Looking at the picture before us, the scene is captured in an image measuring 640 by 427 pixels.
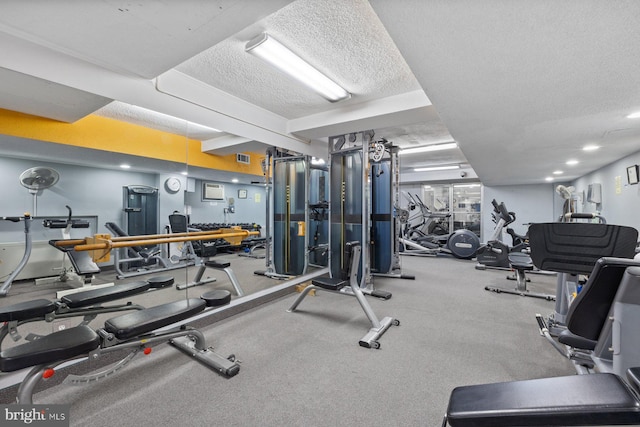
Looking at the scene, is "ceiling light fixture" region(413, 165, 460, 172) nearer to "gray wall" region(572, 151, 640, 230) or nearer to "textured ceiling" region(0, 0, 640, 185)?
"gray wall" region(572, 151, 640, 230)

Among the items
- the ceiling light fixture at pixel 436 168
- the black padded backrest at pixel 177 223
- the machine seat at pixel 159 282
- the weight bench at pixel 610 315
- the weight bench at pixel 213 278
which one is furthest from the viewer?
the ceiling light fixture at pixel 436 168

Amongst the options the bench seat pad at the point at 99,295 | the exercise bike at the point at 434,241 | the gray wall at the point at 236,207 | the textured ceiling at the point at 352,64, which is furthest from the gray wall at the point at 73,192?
the exercise bike at the point at 434,241

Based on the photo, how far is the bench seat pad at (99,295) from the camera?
2.21 metres

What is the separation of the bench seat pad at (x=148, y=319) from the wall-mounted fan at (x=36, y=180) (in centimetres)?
179

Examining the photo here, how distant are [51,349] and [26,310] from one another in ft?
2.49

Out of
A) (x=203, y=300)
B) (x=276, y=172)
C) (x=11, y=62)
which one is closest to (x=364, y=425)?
(x=203, y=300)

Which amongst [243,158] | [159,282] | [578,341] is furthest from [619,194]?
[159,282]

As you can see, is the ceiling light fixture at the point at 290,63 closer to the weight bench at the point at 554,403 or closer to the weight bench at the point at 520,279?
the weight bench at the point at 554,403

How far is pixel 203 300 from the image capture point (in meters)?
2.29

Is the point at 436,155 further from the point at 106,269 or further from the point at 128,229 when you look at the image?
the point at 106,269

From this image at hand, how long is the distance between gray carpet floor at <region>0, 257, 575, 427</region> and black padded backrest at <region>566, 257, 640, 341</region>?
77 cm

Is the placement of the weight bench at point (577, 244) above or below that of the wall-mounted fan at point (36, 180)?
below

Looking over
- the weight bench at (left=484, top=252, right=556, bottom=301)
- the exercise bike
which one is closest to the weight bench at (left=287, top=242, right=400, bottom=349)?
the weight bench at (left=484, top=252, right=556, bottom=301)

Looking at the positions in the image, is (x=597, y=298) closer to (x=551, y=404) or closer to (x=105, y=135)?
(x=551, y=404)
